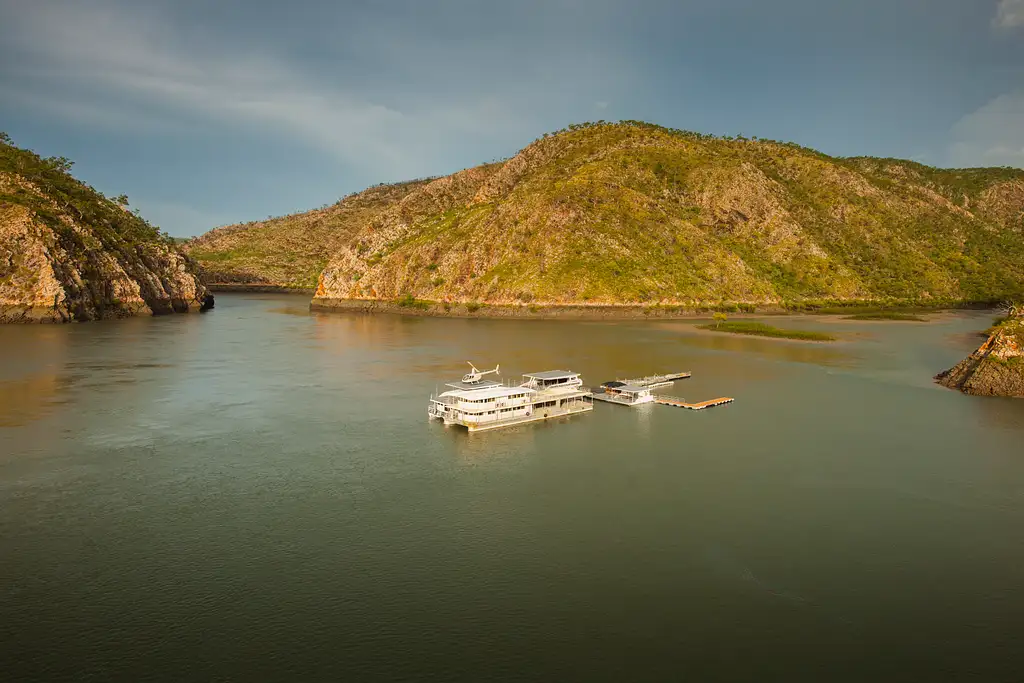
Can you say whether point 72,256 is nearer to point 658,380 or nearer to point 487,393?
point 487,393

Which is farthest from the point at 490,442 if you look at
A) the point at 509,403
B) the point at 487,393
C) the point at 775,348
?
the point at 775,348

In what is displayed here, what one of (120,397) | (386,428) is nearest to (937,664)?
(386,428)

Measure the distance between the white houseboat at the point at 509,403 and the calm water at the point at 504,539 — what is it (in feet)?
7.01

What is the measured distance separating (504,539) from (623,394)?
37.1 metres

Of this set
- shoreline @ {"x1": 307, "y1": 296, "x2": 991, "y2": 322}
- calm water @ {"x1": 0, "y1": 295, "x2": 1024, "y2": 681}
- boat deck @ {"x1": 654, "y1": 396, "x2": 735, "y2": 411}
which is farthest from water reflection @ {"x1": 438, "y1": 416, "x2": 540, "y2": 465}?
shoreline @ {"x1": 307, "y1": 296, "x2": 991, "y2": 322}

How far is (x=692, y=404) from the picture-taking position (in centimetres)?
6344

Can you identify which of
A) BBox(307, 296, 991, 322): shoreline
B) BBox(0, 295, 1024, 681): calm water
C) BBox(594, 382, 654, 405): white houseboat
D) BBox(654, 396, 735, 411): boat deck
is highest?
BBox(307, 296, 991, 322): shoreline

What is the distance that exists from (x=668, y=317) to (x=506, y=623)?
142 meters

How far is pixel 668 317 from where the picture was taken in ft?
524

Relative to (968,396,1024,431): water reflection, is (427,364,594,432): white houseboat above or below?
above

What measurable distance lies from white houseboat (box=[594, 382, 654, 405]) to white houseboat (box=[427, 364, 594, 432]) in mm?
2605

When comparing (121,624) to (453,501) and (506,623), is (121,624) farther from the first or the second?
(453,501)

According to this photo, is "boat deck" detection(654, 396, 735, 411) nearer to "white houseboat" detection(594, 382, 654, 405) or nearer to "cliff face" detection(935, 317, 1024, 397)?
"white houseboat" detection(594, 382, 654, 405)

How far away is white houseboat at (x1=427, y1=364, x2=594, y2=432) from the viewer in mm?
53781
